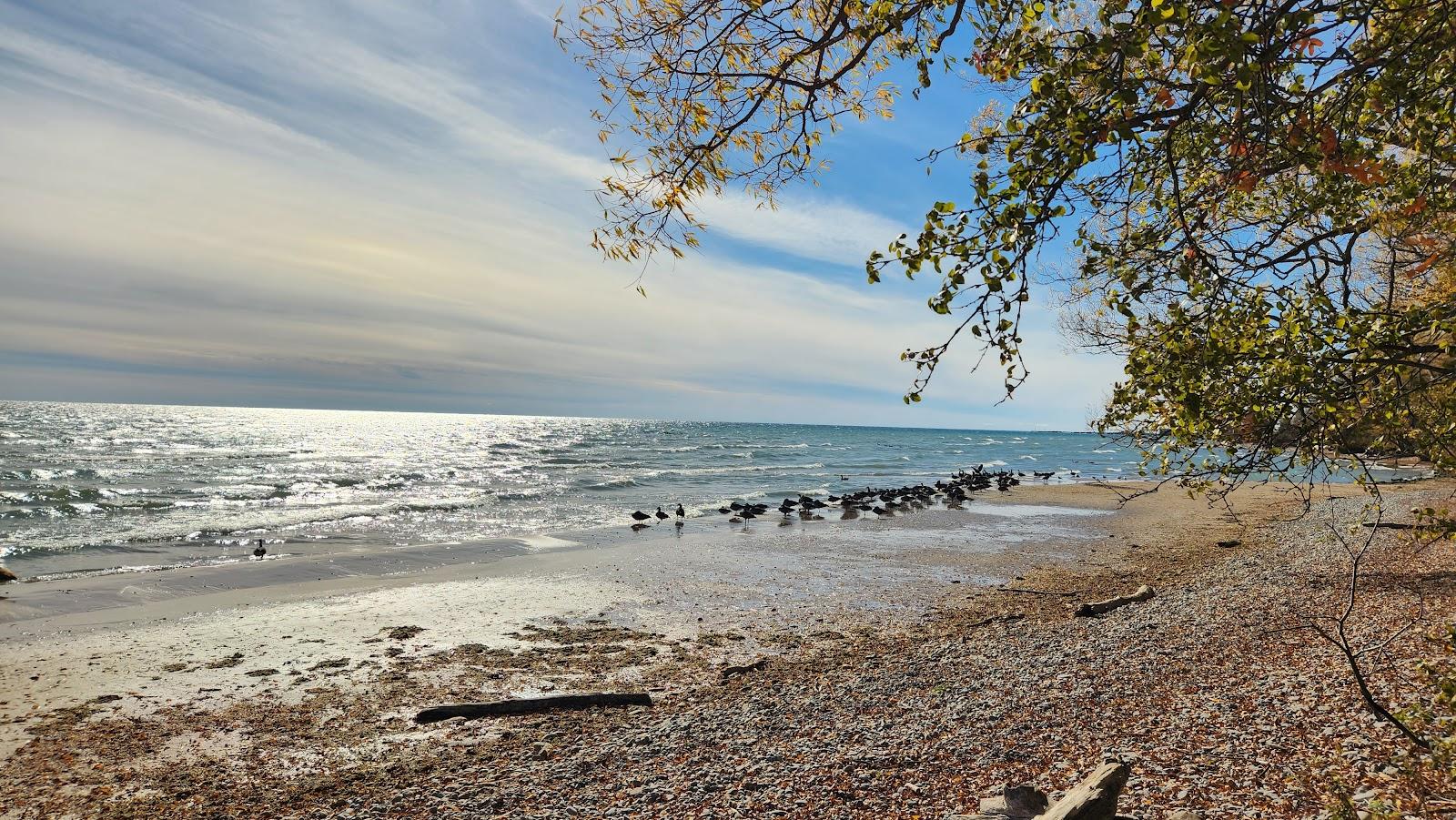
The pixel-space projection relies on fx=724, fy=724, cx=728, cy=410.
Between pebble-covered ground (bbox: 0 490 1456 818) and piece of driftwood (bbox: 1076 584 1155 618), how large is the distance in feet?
3.59

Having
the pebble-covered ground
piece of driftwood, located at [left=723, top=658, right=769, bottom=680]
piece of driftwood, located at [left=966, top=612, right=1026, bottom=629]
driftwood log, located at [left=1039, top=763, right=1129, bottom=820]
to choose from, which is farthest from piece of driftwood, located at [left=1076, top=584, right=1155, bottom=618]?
driftwood log, located at [left=1039, top=763, right=1129, bottom=820]

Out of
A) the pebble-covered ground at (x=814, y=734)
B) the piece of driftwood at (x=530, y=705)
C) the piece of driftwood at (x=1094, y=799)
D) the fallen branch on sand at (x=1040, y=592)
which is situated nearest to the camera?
the piece of driftwood at (x=1094, y=799)

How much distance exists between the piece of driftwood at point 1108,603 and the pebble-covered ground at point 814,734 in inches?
43.1

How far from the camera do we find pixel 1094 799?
4.61m

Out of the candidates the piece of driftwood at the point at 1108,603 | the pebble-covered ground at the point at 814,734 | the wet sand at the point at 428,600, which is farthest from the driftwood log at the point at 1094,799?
the piece of driftwood at the point at 1108,603

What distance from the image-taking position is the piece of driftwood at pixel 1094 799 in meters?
4.57

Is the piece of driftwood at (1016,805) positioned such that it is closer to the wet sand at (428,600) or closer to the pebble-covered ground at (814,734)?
the pebble-covered ground at (814,734)

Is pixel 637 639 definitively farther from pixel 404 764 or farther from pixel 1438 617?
pixel 1438 617

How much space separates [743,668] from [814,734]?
3097 millimetres

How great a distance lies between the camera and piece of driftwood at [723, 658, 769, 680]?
32.8ft

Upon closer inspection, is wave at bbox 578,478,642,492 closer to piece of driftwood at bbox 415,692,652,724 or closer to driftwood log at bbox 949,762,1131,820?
piece of driftwood at bbox 415,692,652,724

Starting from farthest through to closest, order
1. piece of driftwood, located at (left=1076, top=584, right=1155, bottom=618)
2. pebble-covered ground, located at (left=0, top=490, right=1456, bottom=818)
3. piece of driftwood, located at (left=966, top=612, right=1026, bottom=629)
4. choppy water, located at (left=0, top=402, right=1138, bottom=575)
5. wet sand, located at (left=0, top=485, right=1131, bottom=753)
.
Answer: choppy water, located at (left=0, top=402, right=1138, bottom=575)
piece of driftwood, located at (left=1076, top=584, right=1155, bottom=618)
piece of driftwood, located at (left=966, top=612, right=1026, bottom=629)
wet sand, located at (left=0, top=485, right=1131, bottom=753)
pebble-covered ground, located at (left=0, top=490, right=1456, bottom=818)

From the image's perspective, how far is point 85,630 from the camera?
12.5 metres

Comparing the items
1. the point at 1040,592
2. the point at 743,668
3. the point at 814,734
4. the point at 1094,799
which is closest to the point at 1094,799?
the point at 1094,799
